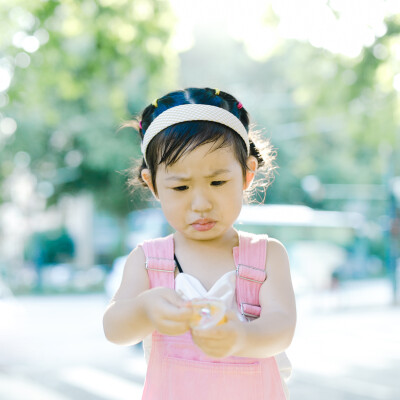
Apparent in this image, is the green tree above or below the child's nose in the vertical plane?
above

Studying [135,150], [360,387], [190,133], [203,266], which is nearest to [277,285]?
[203,266]

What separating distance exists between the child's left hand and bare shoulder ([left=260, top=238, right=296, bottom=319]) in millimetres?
250

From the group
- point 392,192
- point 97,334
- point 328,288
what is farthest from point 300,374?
point 328,288

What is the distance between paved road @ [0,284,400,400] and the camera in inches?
217

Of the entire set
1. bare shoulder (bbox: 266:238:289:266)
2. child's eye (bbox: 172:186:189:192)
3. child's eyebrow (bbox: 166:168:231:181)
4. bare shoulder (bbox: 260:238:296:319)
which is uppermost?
child's eyebrow (bbox: 166:168:231:181)

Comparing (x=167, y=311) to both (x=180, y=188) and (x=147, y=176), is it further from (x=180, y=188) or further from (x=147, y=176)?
(x=147, y=176)

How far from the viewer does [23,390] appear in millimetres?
5523

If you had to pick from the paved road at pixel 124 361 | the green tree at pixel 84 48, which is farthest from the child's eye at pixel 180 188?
the green tree at pixel 84 48

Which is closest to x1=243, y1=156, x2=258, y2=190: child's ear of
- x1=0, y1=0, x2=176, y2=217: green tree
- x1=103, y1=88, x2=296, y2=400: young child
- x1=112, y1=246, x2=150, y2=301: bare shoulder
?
x1=103, y1=88, x2=296, y2=400: young child

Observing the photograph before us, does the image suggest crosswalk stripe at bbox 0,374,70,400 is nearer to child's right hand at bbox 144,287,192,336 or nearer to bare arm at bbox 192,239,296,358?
bare arm at bbox 192,239,296,358

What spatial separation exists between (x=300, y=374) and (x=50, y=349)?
348cm

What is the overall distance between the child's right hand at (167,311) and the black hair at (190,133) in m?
0.34

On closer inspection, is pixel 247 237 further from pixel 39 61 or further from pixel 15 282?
pixel 15 282

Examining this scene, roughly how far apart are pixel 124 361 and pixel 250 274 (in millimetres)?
6017
